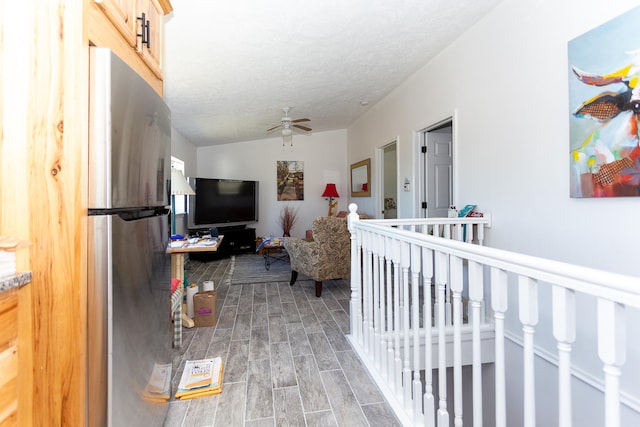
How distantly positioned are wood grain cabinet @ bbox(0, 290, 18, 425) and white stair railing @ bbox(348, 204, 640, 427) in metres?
1.33

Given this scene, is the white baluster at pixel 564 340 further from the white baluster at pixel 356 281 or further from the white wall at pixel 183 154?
the white wall at pixel 183 154

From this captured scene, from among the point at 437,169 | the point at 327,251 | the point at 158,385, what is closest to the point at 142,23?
the point at 158,385

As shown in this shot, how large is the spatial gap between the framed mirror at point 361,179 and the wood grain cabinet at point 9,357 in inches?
198

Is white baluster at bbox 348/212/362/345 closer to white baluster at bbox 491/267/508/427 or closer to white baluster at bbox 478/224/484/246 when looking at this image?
white baluster at bbox 478/224/484/246

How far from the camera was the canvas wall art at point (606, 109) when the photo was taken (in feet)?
4.97

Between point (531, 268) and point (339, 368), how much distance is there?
5.24 ft

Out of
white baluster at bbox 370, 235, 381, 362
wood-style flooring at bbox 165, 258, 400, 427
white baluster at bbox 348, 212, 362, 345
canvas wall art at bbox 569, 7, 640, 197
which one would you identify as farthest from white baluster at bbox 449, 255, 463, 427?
canvas wall art at bbox 569, 7, 640, 197

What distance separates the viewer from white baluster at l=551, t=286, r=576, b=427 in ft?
2.42

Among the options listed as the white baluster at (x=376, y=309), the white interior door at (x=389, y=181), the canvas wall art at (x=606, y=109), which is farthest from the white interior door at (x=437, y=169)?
the white baluster at (x=376, y=309)

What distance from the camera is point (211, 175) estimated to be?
636 centimetres

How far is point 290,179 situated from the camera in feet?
21.7

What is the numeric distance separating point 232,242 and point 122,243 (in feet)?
16.2

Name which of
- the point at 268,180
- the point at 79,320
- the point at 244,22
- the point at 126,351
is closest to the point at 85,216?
the point at 79,320

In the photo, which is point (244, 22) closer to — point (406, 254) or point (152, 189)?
point (152, 189)
